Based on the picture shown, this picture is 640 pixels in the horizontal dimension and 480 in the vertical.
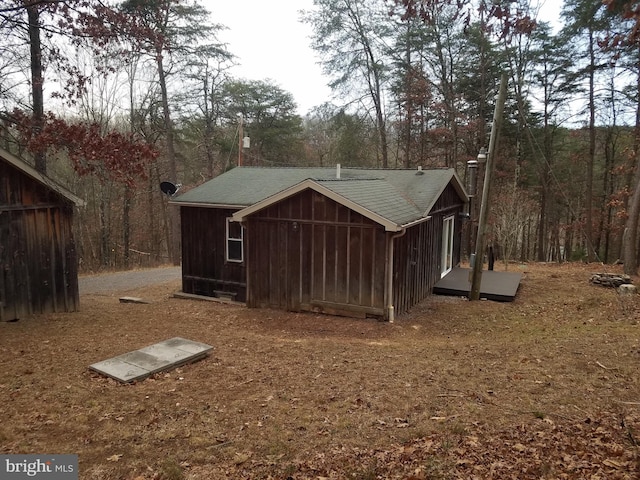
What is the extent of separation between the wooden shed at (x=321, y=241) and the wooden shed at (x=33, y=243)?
370 cm

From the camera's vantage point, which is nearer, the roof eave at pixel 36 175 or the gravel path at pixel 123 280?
the roof eave at pixel 36 175

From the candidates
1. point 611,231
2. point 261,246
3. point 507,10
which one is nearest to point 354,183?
point 261,246

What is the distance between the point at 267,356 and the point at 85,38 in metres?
7.00

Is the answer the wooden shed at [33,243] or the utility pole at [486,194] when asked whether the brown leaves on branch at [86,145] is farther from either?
the utility pole at [486,194]

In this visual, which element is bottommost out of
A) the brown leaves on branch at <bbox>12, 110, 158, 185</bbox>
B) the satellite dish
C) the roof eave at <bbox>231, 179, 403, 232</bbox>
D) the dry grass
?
the dry grass

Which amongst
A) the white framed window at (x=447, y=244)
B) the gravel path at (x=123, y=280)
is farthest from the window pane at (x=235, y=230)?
the white framed window at (x=447, y=244)

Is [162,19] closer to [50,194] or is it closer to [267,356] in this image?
[50,194]

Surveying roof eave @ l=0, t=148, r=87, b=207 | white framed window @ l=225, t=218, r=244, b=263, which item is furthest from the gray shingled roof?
roof eave @ l=0, t=148, r=87, b=207

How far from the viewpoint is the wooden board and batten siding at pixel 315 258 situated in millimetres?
9656

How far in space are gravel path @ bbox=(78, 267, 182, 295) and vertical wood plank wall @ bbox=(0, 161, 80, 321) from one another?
5.92 m

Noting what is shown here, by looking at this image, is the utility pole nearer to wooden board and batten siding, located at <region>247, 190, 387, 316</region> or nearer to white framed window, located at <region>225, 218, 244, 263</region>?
wooden board and batten siding, located at <region>247, 190, 387, 316</region>

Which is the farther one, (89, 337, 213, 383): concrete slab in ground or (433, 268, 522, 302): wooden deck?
(433, 268, 522, 302): wooden deck

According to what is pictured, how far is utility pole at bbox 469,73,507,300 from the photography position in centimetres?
1037

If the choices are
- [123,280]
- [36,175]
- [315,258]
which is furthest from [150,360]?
[123,280]
